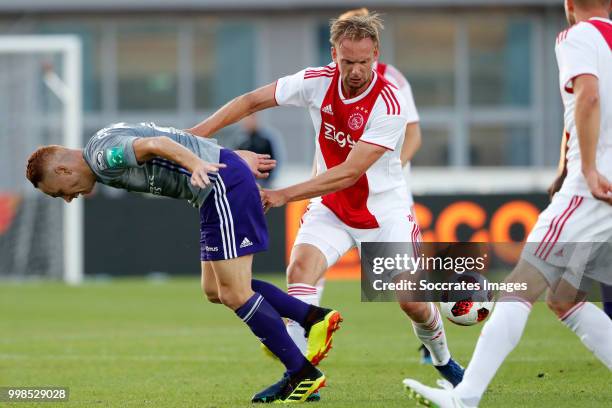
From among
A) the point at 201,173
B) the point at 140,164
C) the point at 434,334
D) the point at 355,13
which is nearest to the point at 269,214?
the point at 355,13

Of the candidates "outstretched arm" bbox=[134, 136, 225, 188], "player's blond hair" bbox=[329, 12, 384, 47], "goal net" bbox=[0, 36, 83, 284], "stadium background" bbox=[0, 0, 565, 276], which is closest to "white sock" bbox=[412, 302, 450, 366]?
"player's blond hair" bbox=[329, 12, 384, 47]

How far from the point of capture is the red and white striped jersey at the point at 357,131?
7.31 metres

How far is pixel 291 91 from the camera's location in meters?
7.47

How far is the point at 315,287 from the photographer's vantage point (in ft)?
24.2

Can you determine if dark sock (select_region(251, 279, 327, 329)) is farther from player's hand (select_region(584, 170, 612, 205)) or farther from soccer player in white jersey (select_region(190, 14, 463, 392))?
player's hand (select_region(584, 170, 612, 205))

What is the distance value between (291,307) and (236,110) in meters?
1.27

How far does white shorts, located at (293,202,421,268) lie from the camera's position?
7.52 m

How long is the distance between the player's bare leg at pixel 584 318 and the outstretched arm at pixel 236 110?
7.24 ft

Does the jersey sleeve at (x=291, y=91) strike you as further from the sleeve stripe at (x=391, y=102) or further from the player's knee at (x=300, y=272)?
the player's knee at (x=300, y=272)

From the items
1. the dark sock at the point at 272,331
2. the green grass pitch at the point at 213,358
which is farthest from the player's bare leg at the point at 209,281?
the green grass pitch at the point at 213,358

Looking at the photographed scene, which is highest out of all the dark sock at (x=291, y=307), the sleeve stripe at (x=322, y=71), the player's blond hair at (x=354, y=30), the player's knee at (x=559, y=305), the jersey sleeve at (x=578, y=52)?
the player's blond hair at (x=354, y=30)

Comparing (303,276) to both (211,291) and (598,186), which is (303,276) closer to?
(211,291)

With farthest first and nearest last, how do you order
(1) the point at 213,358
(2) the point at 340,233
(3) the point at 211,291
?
1. (1) the point at 213,358
2. (2) the point at 340,233
3. (3) the point at 211,291

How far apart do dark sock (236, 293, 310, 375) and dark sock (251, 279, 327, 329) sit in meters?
0.19
